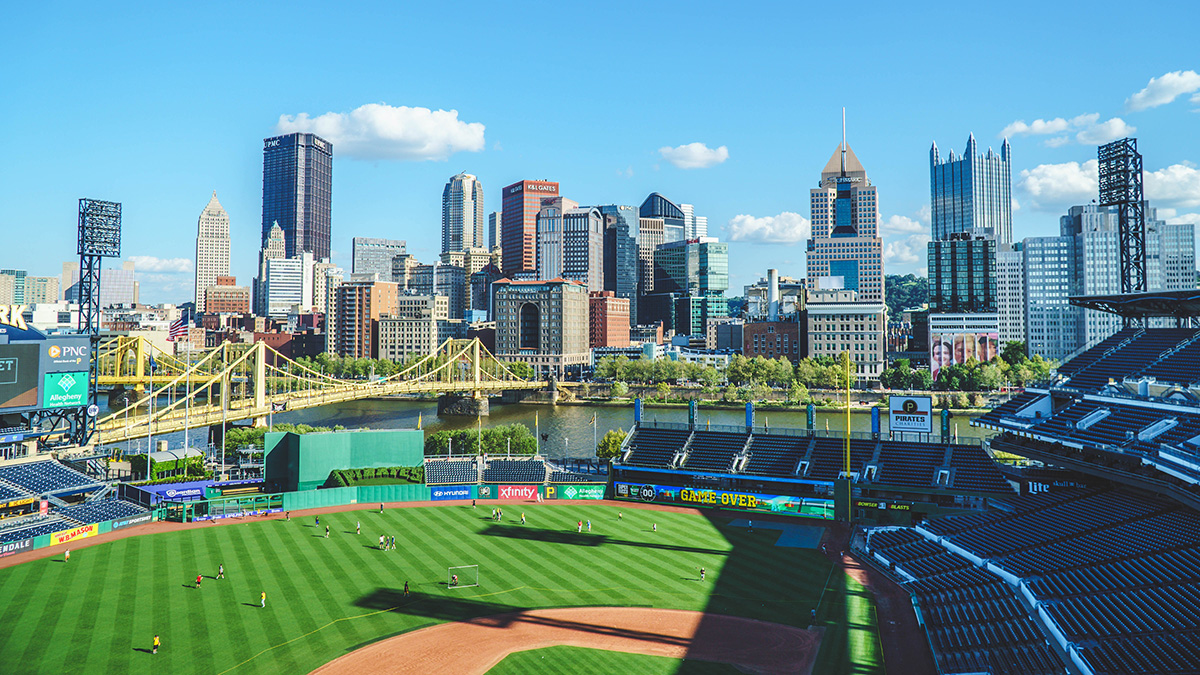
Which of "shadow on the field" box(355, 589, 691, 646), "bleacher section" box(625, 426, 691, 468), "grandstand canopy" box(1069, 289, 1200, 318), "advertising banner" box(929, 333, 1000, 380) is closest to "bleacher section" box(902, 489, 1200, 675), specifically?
"shadow on the field" box(355, 589, 691, 646)

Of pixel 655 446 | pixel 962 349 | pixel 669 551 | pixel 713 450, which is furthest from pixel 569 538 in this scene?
pixel 962 349

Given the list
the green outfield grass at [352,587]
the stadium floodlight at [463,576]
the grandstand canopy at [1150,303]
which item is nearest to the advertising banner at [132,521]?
the green outfield grass at [352,587]

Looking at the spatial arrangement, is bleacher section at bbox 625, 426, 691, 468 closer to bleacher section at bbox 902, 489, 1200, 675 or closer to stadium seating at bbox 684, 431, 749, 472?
stadium seating at bbox 684, 431, 749, 472

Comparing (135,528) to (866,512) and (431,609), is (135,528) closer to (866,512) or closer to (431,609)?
(431,609)

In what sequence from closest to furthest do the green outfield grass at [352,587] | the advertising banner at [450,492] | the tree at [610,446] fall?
the green outfield grass at [352,587] → the advertising banner at [450,492] → the tree at [610,446]

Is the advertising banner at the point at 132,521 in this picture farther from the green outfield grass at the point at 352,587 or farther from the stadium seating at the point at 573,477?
the stadium seating at the point at 573,477

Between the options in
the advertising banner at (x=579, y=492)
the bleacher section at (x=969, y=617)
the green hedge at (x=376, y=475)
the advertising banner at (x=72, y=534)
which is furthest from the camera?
→ the advertising banner at (x=579, y=492)

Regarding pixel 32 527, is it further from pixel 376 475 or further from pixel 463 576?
pixel 463 576
